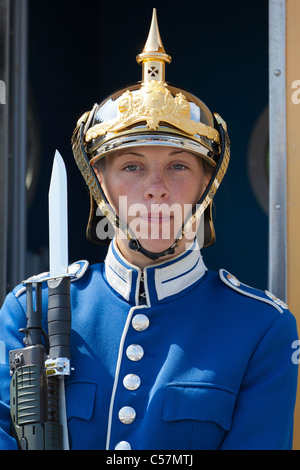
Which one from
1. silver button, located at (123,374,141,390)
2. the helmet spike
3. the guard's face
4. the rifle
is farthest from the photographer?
the helmet spike

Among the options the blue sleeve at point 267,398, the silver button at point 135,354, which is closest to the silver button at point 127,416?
the silver button at point 135,354

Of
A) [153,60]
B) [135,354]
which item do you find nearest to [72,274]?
[135,354]

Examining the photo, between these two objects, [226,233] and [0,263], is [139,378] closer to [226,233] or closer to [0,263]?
[0,263]

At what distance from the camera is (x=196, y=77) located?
201 inches

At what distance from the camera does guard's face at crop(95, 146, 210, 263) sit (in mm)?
2961

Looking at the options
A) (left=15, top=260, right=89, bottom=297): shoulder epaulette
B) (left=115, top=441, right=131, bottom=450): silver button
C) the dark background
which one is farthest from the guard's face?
the dark background

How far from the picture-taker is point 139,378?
9.41ft

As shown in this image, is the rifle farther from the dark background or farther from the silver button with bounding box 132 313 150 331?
the dark background

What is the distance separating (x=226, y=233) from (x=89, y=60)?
3.58 ft

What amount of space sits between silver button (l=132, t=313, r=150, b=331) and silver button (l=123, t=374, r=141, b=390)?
0.49ft

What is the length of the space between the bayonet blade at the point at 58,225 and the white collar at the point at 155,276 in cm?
28

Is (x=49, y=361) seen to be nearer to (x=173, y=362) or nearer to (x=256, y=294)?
(x=173, y=362)
